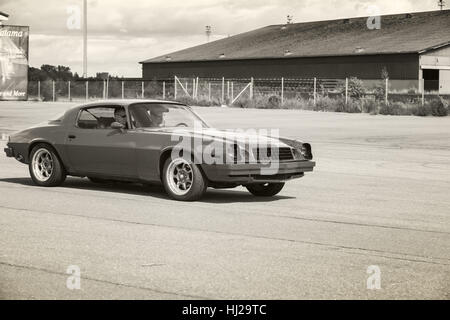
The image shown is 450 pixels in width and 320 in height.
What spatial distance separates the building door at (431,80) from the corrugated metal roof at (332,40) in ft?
7.75

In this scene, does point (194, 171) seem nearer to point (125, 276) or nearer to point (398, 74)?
point (125, 276)

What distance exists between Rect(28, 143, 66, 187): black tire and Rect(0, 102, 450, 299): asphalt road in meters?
0.26

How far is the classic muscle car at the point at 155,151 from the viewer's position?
11711 mm

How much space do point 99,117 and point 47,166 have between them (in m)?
1.15

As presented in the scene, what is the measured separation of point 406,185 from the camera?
14.6 m

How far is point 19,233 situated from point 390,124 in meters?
27.2

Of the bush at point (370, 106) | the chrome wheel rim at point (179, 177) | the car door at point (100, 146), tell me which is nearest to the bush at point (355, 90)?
the bush at point (370, 106)

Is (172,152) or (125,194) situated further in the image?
(125,194)

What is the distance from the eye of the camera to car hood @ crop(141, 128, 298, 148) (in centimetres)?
1180

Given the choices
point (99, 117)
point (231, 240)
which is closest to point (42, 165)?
point (99, 117)

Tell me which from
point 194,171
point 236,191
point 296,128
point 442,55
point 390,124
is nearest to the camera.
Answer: point 194,171

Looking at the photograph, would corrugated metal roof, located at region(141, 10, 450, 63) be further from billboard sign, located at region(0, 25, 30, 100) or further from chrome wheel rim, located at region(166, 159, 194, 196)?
chrome wheel rim, located at region(166, 159, 194, 196)

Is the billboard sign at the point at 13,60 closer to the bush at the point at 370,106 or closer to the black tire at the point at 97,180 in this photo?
the bush at the point at 370,106
